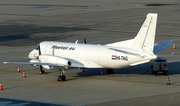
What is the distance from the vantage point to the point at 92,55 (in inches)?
1485

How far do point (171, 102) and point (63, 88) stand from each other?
8679mm

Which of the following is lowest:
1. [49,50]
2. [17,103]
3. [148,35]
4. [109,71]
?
[17,103]

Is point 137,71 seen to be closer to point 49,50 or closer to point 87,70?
point 87,70

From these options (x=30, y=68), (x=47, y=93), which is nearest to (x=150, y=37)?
(x=47, y=93)

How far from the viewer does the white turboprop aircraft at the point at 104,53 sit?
35.6 metres

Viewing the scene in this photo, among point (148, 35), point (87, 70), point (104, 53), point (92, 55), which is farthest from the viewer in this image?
point (87, 70)

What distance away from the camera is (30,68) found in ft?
143

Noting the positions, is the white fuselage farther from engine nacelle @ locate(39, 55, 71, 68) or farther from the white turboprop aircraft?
engine nacelle @ locate(39, 55, 71, 68)

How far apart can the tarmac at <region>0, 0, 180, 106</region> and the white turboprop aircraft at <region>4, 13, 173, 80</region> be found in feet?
4.23

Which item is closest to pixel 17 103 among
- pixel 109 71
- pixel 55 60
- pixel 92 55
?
pixel 55 60

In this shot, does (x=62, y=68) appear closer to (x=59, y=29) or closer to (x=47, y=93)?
(x=47, y=93)

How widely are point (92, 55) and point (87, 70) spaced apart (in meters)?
4.23

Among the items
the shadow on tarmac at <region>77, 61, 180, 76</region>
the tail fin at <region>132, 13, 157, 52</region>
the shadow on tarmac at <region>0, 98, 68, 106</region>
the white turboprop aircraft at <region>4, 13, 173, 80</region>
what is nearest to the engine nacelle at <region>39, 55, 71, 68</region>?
the white turboprop aircraft at <region>4, 13, 173, 80</region>

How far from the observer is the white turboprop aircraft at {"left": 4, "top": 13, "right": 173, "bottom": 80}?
117 feet
